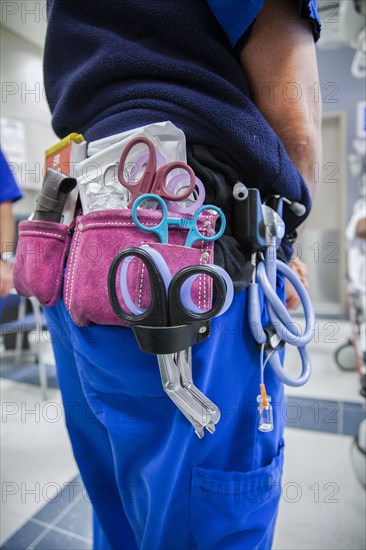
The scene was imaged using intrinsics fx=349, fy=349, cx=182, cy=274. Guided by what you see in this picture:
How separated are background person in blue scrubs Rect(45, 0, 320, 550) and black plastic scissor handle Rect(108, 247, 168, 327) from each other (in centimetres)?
7

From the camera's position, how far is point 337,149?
3590 millimetres

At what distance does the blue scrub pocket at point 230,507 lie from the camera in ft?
1.36

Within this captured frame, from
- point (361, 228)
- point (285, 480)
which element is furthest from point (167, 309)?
point (361, 228)

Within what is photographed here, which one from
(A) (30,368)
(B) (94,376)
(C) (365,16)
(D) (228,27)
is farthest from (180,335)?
(A) (30,368)

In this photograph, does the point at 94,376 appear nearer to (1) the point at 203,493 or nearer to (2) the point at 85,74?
(1) the point at 203,493

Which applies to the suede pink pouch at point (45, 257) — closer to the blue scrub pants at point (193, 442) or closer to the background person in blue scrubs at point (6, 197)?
the blue scrub pants at point (193, 442)

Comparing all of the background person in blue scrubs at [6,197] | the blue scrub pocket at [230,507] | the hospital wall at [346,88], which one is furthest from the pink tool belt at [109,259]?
the hospital wall at [346,88]

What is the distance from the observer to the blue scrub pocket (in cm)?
42

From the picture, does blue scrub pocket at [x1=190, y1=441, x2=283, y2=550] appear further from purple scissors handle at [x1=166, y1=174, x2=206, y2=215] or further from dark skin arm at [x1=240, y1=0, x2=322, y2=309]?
dark skin arm at [x1=240, y1=0, x2=322, y2=309]

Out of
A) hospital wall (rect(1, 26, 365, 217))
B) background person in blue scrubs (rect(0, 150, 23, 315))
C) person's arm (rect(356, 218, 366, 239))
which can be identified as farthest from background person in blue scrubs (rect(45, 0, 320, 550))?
hospital wall (rect(1, 26, 365, 217))

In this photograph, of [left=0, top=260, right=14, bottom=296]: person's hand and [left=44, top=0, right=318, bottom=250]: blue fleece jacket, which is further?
[left=0, top=260, right=14, bottom=296]: person's hand

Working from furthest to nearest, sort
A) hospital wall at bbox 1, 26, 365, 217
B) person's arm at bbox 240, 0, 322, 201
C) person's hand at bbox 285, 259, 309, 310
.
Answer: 1. hospital wall at bbox 1, 26, 365, 217
2. person's hand at bbox 285, 259, 309, 310
3. person's arm at bbox 240, 0, 322, 201

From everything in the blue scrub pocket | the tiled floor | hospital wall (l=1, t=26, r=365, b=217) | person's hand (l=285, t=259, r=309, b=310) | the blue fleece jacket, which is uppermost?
hospital wall (l=1, t=26, r=365, b=217)

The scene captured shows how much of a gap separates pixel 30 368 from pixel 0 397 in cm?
40
